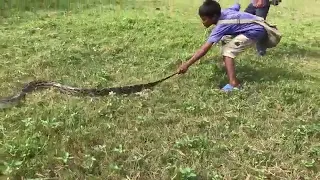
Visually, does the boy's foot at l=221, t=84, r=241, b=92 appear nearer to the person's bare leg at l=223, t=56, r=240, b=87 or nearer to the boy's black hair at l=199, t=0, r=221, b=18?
the person's bare leg at l=223, t=56, r=240, b=87

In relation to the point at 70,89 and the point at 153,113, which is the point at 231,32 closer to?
the point at 153,113

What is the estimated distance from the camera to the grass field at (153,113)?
3.73 m

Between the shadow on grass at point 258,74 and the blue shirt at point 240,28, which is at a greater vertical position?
the blue shirt at point 240,28

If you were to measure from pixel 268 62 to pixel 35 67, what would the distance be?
10.4 feet

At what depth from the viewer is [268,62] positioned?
655cm

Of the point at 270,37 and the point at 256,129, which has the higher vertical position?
the point at 270,37

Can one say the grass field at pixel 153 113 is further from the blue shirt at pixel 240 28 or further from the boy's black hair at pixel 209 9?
the boy's black hair at pixel 209 9

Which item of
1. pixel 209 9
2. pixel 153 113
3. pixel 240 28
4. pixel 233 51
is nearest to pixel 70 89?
pixel 153 113

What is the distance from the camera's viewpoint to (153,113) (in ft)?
15.4

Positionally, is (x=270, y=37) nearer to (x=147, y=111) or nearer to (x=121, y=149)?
(x=147, y=111)

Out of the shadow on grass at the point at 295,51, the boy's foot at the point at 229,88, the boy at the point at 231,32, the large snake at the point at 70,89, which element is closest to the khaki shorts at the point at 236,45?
the boy at the point at 231,32

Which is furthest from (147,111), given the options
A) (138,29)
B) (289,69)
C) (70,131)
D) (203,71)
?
(138,29)

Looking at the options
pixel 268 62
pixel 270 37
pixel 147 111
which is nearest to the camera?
pixel 147 111

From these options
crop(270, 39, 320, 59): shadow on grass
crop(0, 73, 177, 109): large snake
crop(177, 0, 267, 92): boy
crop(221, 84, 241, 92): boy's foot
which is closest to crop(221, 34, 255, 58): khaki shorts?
crop(177, 0, 267, 92): boy
